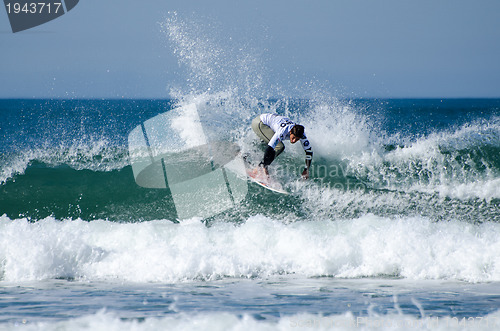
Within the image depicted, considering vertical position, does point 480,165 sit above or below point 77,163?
below

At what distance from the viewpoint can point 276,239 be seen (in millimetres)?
7301

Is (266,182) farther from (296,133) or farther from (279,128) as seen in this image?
(296,133)

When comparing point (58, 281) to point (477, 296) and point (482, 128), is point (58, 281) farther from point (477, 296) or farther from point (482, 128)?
point (482, 128)

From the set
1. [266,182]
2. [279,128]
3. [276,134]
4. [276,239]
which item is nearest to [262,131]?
[279,128]

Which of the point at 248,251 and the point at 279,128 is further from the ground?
the point at 279,128

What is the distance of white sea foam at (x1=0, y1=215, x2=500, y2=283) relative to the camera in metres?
6.45

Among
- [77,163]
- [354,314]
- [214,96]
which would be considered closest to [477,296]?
[354,314]

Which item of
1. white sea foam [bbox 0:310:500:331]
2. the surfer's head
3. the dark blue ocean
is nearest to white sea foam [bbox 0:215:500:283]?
the dark blue ocean

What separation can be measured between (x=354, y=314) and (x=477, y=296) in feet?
6.13

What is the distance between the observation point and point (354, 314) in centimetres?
486

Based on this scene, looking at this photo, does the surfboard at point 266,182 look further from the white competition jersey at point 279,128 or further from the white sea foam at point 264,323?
the white sea foam at point 264,323

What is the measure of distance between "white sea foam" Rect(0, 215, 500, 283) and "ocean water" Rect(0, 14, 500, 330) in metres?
0.02

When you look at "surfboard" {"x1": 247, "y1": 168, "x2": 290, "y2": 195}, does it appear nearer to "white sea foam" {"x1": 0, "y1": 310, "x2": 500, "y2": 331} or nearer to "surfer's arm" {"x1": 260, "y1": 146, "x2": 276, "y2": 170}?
"surfer's arm" {"x1": 260, "y1": 146, "x2": 276, "y2": 170}

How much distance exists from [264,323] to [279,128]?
465cm
